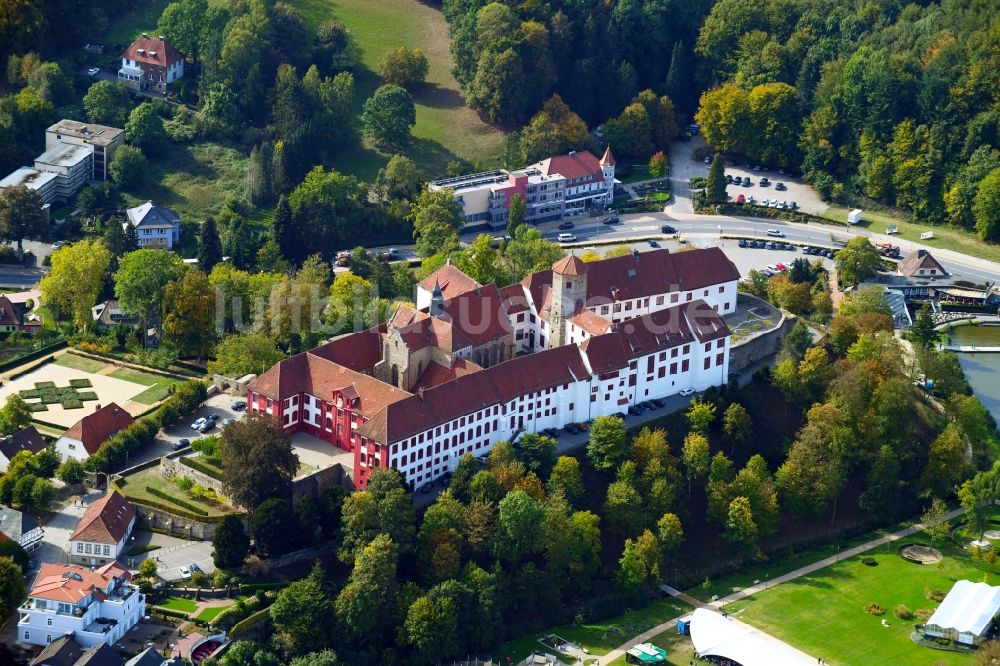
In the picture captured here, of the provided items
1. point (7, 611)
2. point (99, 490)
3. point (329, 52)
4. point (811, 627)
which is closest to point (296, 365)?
point (99, 490)

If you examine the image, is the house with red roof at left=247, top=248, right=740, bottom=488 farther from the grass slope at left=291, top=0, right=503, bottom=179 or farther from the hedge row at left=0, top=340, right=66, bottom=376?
the grass slope at left=291, top=0, right=503, bottom=179

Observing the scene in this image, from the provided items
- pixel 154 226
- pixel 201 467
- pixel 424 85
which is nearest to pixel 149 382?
pixel 201 467

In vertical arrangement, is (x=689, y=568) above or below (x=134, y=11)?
below

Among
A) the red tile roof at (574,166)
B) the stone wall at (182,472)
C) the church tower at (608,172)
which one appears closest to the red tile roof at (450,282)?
the stone wall at (182,472)

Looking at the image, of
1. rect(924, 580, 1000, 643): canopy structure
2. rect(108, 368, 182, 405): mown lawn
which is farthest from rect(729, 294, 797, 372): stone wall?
rect(108, 368, 182, 405): mown lawn

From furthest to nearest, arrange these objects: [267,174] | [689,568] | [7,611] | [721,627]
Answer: [267,174], [689,568], [721,627], [7,611]

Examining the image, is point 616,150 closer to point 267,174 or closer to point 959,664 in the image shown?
point 267,174

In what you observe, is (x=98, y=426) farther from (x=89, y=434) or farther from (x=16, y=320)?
(x=16, y=320)

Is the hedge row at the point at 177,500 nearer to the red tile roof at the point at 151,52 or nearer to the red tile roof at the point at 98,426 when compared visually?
the red tile roof at the point at 98,426
